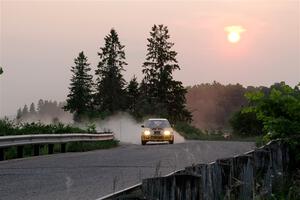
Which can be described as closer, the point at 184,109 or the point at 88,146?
the point at 88,146

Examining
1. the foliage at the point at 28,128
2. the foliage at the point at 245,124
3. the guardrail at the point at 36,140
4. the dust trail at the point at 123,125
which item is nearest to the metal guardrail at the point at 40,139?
the guardrail at the point at 36,140

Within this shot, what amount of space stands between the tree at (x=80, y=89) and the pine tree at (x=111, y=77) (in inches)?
91.0

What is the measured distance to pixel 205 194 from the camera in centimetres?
611

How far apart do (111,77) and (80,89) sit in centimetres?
560

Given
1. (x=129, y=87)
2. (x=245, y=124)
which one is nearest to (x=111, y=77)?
(x=129, y=87)

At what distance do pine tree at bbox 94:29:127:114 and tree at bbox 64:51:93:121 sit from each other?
2.31 m

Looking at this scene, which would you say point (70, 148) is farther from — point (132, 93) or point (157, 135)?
point (132, 93)

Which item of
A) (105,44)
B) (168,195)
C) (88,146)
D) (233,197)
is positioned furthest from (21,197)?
(105,44)

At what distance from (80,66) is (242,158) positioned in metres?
88.1

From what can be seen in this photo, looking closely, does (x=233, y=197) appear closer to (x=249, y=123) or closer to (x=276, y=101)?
(x=276, y=101)

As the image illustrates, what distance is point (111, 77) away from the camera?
293 ft

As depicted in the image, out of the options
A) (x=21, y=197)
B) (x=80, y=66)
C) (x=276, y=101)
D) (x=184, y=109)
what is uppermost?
(x=80, y=66)

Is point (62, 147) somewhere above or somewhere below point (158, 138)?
below

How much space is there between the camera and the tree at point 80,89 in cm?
8994
